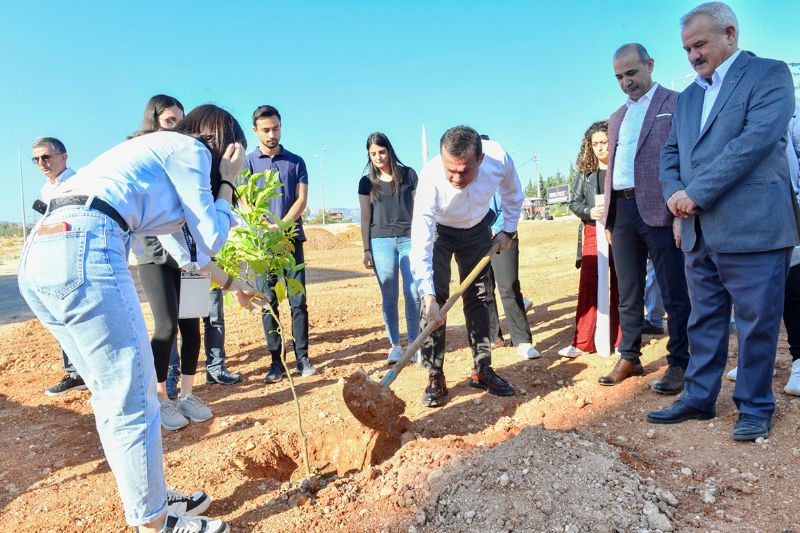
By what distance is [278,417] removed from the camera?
405cm

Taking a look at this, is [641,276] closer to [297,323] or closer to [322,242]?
[297,323]

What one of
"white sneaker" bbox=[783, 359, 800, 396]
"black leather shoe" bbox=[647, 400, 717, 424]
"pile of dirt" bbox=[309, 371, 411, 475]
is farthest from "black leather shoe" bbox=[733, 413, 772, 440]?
"pile of dirt" bbox=[309, 371, 411, 475]

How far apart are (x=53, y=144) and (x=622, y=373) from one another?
4.96m

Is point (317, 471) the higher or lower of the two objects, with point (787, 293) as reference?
lower

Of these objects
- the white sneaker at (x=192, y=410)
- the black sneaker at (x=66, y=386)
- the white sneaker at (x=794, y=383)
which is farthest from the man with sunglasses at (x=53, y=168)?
the white sneaker at (x=794, y=383)

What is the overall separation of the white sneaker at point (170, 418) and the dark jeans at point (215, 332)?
0.93m

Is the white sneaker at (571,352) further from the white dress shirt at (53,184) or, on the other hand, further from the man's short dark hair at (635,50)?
the white dress shirt at (53,184)

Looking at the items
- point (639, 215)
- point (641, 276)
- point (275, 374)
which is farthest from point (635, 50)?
point (275, 374)

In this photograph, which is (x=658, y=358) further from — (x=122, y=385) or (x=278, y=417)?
(x=122, y=385)

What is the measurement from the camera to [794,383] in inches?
131

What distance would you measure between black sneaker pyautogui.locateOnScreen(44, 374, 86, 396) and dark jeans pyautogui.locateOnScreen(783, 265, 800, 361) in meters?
5.38

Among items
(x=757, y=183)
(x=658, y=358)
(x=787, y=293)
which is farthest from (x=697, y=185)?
(x=658, y=358)

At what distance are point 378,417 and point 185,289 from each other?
1519 millimetres

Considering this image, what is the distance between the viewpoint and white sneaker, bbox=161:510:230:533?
7.46 ft
